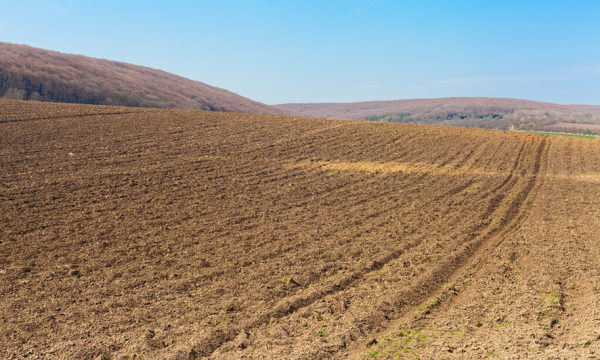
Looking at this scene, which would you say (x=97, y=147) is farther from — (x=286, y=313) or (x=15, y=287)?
(x=286, y=313)

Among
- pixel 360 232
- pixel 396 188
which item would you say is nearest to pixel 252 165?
pixel 396 188

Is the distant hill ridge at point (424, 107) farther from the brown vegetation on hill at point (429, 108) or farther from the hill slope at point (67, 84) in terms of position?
the hill slope at point (67, 84)

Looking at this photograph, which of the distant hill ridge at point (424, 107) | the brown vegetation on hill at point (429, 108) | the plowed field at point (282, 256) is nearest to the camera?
the plowed field at point (282, 256)

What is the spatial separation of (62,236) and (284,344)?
258 inches

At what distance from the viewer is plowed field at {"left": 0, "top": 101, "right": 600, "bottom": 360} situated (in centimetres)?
558

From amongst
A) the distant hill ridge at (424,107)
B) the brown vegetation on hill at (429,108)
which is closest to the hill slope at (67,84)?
the brown vegetation on hill at (429,108)

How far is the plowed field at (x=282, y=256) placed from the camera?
18.3 feet

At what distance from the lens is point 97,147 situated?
62.6ft

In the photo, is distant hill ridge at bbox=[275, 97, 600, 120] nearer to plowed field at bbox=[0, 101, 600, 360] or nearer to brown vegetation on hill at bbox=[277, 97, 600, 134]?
brown vegetation on hill at bbox=[277, 97, 600, 134]

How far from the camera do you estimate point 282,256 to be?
876 cm

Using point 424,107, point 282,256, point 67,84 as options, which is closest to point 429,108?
point 424,107

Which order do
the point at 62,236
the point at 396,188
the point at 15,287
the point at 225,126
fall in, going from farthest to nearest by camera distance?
the point at 225,126 → the point at 396,188 → the point at 62,236 → the point at 15,287

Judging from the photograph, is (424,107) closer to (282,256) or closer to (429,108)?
(429,108)

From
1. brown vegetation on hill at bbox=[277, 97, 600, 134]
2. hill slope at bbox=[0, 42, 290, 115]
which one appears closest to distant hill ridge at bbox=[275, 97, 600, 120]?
brown vegetation on hill at bbox=[277, 97, 600, 134]
